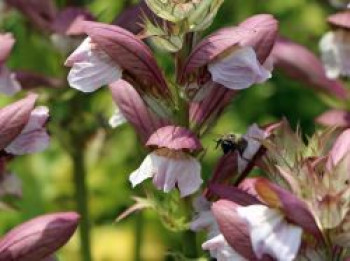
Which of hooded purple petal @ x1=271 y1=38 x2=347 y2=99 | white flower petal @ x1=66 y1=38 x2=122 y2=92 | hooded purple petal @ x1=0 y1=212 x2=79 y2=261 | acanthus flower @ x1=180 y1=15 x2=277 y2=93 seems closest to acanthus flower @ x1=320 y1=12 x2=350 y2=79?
hooded purple petal @ x1=271 y1=38 x2=347 y2=99

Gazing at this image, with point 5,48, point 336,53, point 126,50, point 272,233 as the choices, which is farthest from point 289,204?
point 336,53

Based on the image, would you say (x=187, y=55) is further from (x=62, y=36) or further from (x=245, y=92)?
(x=245, y=92)

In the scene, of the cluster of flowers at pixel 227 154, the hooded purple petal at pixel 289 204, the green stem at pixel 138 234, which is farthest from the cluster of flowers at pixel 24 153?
the green stem at pixel 138 234

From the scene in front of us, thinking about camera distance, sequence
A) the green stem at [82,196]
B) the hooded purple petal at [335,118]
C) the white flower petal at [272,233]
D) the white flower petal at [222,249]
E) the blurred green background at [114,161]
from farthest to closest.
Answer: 1. the blurred green background at [114,161]
2. the green stem at [82,196]
3. the hooded purple petal at [335,118]
4. the white flower petal at [222,249]
5. the white flower petal at [272,233]

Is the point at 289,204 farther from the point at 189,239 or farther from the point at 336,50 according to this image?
the point at 336,50

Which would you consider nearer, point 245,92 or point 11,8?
point 11,8

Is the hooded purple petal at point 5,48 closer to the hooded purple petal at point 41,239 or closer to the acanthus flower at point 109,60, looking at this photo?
the acanthus flower at point 109,60

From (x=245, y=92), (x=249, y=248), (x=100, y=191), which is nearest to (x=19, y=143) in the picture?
(x=249, y=248)
